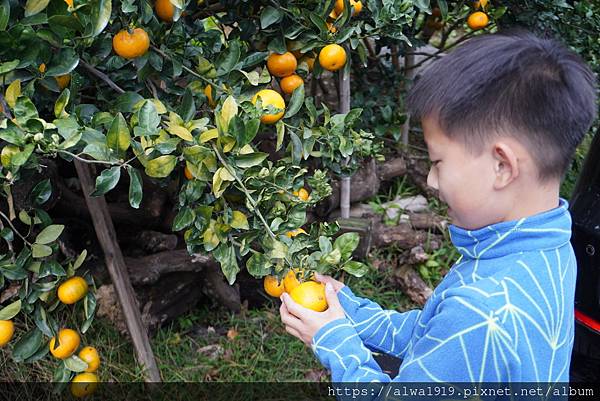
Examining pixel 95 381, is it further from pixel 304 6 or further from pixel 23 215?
pixel 304 6

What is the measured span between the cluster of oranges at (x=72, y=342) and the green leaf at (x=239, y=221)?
1.91ft

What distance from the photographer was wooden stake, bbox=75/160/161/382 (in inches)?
82.4

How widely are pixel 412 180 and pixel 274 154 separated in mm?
1189

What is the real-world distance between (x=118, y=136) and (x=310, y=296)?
0.51 metres

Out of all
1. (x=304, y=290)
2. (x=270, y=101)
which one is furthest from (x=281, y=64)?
(x=304, y=290)

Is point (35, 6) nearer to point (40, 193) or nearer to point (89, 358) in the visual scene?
point (40, 193)

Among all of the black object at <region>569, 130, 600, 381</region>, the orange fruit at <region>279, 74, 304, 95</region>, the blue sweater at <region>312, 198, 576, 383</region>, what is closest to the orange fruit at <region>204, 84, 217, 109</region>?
the orange fruit at <region>279, 74, 304, 95</region>

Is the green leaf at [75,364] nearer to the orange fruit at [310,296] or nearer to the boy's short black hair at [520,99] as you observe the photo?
the orange fruit at [310,296]

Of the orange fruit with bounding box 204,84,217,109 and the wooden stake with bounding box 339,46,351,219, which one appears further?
the wooden stake with bounding box 339,46,351,219

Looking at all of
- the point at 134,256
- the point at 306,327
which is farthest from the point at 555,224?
the point at 134,256

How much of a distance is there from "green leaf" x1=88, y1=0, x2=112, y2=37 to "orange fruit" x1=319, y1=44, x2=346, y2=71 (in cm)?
58

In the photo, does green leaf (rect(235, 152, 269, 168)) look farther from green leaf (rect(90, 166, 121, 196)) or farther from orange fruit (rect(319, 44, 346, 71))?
orange fruit (rect(319, 44, 346, 71))

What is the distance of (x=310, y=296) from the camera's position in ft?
4.23

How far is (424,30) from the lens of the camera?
329 cm
